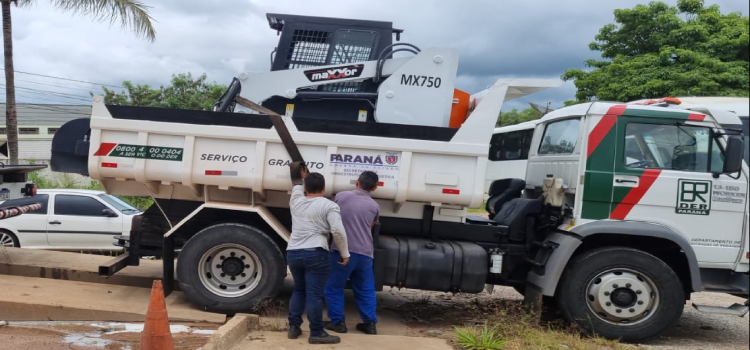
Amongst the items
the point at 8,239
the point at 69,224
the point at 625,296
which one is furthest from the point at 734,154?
the point at 8,239

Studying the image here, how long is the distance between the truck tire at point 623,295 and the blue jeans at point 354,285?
1.92m

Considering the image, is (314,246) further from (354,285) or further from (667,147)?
(667,147)

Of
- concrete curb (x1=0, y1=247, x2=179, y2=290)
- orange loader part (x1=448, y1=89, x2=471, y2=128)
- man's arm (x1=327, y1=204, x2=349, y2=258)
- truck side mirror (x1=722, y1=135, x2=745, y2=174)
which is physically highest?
orange loader part (x1=448, y1=89, x2=471, y2=128)

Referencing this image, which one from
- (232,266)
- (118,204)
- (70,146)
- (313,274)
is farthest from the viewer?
(118,204)

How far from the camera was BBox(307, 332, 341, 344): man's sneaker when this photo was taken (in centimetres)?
499

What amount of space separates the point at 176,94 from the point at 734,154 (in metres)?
23.6

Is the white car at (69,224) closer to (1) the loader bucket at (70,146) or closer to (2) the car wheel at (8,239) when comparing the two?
(2) the car wheel at (8,239)

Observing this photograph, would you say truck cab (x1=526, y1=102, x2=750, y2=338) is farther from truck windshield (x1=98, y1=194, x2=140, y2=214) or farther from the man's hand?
truck windshield (x1=98, y1=194, x2=140, y2=214)

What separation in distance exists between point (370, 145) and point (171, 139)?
1949 mm

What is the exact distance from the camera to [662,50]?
1293 cm

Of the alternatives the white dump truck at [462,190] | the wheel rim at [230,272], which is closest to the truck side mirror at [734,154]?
the white dump truck at [462,190]

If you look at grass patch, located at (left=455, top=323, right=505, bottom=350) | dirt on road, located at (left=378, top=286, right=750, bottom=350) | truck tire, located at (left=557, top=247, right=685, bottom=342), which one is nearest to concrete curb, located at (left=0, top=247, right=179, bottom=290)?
dirt on road, located at (left=378, top=286, right=750, bottom=350)

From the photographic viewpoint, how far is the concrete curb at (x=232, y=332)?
177 inches

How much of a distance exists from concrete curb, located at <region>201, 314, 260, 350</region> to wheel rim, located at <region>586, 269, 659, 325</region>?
3236 mm
